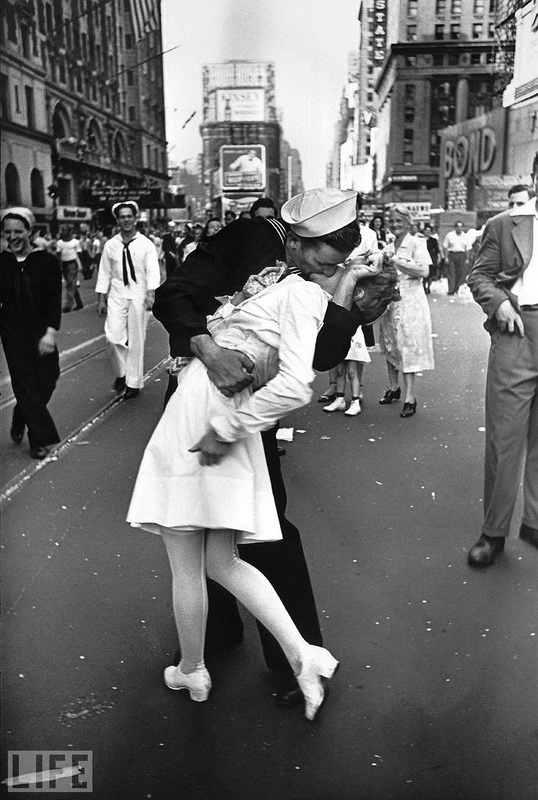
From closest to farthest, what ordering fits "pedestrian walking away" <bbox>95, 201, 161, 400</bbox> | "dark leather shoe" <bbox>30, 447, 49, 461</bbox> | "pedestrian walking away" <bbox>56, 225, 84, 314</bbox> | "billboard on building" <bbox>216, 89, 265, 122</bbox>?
"billboard on building" <bbox>216, 89, 265, 122</bbox>
"dark leather shoe" <bbox>30, 447, 49, 461</bbox>
"pedestrian walking away" <bbox>95, 201, 161, 400</bbox>
"pedestrian walking away" <bbox>56, 225, 84, 314</bbox>

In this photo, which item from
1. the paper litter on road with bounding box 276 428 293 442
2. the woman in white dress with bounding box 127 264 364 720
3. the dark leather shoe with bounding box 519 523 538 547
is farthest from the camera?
the paper litter on road with bounding box 276 428 293 442

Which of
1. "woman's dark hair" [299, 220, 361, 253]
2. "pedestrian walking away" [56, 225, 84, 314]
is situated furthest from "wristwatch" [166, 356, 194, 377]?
"pedestrian walking away" [56, 225, 84, 314]

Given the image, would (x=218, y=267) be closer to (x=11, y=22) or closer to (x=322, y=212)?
(x=322, y=212)

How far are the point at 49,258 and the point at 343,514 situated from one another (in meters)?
2.54

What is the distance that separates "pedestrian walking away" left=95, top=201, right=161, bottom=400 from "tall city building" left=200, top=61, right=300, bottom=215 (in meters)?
5.08

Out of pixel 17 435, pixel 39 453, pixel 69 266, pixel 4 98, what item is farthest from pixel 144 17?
pixel 69 266

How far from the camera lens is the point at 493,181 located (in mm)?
4105

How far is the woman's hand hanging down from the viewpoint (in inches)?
89.3

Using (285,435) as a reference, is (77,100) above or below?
above

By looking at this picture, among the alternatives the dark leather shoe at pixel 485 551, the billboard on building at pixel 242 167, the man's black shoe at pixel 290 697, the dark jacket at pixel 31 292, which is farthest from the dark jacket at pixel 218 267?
the dark jacket at pixel 31 292

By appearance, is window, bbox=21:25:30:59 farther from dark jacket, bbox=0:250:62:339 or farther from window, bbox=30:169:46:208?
dark jacket, bbox=0:250:62:339

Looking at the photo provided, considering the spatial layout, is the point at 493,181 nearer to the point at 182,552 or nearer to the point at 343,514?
the point at 343,514

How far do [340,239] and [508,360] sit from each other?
5.66 feet

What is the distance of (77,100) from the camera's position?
2955 millimetres
